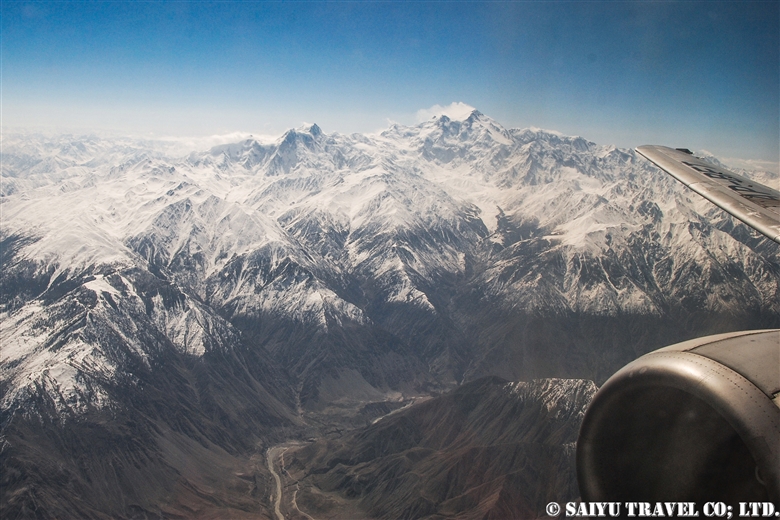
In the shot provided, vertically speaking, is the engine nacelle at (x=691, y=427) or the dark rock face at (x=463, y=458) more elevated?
the engine nacelle at (x=691, y=427)

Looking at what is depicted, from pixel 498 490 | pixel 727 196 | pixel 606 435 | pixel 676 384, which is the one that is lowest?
pixel 498 490

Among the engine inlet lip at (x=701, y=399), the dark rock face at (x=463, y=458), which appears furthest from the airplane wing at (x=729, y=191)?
the dark rock face at (x=463, y=458)

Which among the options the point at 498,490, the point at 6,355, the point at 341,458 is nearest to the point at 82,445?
the point at 6,355

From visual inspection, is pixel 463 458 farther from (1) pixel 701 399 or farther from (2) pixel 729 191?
(1) pixel 701 399

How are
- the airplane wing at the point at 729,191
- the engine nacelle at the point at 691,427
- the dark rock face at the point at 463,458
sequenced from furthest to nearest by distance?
the dark rock face at the point at 463,458 < the airplane wing at the point at 729,191 < the engine nacelle at the point at 691,427

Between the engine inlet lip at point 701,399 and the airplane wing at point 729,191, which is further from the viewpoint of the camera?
the airplane wing at point 729,191

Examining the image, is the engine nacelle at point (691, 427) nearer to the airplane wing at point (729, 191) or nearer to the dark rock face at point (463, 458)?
the airplane wing at point (729, 191)

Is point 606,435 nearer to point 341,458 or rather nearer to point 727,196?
point 727,196
